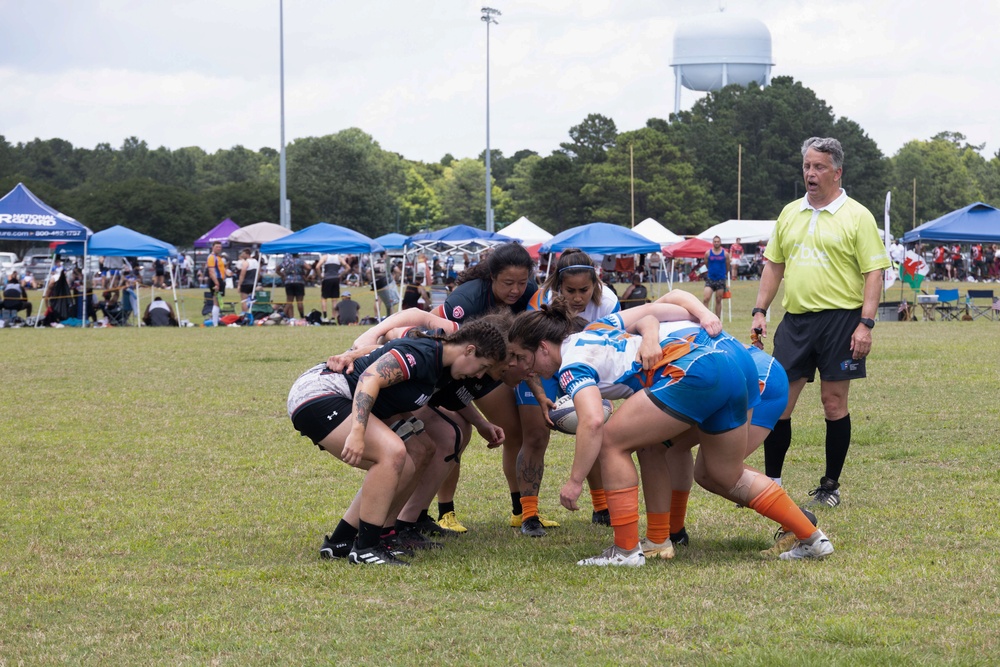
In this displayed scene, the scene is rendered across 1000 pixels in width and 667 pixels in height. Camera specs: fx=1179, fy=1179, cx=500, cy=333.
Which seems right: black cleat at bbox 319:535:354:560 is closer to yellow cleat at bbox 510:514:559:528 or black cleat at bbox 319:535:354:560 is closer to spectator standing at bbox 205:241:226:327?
yellow cleat at bbox 510:514:559:528

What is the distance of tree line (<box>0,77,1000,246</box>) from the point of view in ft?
240

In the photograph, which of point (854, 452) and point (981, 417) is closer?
point (854, 452)

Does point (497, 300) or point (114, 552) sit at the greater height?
point (497, 300)

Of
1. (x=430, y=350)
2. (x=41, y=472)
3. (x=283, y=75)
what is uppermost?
(x=283, y=75)

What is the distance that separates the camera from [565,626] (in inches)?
170

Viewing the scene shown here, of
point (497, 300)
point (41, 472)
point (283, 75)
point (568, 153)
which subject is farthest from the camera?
point (568, 153)

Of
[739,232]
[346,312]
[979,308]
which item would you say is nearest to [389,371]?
[346,312]

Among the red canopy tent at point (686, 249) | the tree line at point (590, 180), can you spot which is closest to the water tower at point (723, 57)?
the tree line at point (590, 180)

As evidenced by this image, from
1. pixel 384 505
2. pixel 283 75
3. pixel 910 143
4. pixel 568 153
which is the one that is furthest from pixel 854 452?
pixel 910 143

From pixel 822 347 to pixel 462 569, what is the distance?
105 inches

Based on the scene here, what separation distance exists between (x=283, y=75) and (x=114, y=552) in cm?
4685

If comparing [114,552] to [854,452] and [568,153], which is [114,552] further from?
[568,153]

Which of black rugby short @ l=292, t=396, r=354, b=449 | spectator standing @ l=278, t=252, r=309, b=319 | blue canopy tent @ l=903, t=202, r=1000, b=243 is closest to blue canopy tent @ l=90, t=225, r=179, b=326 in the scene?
spectator standing @ l=278, t=252, r=309, b=319

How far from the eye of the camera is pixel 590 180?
261 feet
